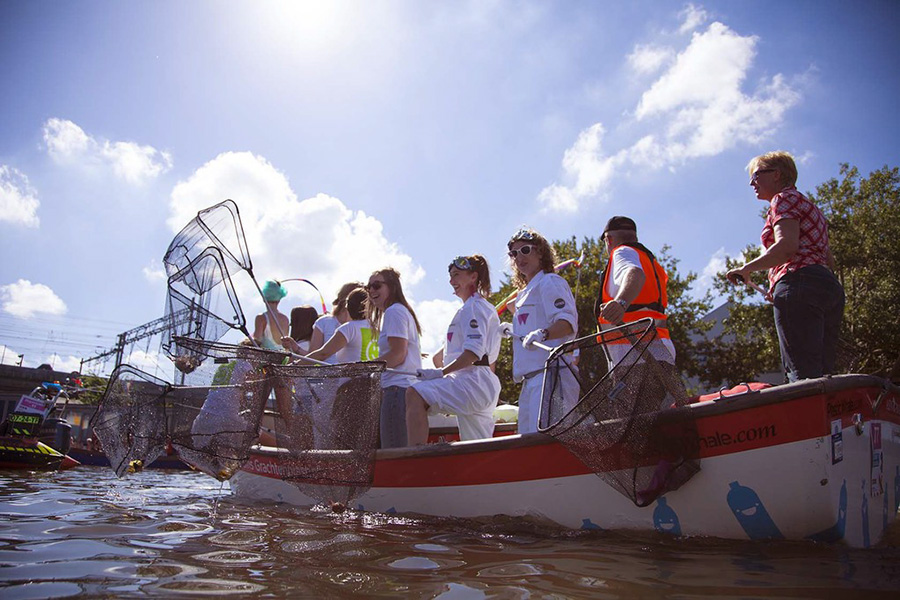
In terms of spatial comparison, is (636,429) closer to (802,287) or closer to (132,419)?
(802,287)

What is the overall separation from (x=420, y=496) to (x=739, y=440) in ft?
7.68

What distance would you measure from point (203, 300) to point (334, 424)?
109 inches

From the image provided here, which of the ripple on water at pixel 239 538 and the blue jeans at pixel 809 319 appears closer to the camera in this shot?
the ripple on water at pixel 239 538

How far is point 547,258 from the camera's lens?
4980 millimetres

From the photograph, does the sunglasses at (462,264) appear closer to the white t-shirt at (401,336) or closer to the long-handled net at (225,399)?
the white t-shirt at (401,336)

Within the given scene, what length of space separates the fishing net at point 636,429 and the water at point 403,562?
36 centimetres

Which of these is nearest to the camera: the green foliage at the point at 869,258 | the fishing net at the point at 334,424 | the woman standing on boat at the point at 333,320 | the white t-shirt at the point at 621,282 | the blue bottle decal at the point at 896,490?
the blue bottle decal at the point at 896,490

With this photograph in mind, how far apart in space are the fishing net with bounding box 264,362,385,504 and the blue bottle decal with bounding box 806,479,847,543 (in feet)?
9.23

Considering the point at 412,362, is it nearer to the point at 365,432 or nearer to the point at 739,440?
the point at 365,432

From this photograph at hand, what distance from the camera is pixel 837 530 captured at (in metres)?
3.02

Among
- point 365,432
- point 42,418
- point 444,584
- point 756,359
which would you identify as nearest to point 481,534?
point 365,432

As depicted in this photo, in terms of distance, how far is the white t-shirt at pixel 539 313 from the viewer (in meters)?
4.48

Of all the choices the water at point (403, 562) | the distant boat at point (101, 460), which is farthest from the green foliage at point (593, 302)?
the water at point (403, 562)

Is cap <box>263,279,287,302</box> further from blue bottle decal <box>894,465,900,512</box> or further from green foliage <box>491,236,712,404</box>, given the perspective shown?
green foliage <box>491,236,712,404</box>
